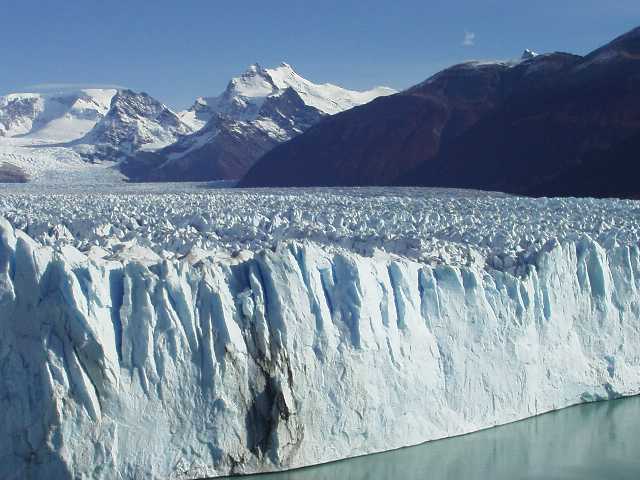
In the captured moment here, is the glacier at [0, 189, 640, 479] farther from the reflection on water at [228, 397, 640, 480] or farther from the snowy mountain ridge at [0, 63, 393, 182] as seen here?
the snowy mountain ridge at [0, 63, 393, 182]

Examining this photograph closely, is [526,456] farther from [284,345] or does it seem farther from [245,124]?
[245,124]

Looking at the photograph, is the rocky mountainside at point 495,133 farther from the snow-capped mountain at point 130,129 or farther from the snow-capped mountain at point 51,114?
the snow-capped mountain at point 51,114

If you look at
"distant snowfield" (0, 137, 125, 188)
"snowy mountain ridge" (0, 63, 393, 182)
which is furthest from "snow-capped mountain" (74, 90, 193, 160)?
"distant snowfield" (0, 137, 125, 188)

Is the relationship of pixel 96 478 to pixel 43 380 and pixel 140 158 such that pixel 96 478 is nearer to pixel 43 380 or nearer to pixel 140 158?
pixel 43 380

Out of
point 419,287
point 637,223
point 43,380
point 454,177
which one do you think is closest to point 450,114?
point 454,177

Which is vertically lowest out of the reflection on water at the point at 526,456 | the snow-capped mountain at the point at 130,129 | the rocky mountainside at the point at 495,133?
the reflection on water at the point at 526,456

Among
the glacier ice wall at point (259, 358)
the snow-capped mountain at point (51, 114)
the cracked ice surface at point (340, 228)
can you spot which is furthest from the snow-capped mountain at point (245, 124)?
the glacier ice wall at point (259, 358)
